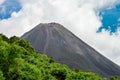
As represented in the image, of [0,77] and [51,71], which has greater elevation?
[51,71]

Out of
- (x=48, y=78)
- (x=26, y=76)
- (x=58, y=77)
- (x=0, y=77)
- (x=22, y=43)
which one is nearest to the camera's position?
(x=0, y=77)

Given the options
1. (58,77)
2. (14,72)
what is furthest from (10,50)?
(58,77)

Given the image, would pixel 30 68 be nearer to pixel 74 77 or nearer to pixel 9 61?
pixel 9 61

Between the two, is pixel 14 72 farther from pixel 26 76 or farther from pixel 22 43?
pixel 22 43

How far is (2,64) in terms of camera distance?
50.3 metres

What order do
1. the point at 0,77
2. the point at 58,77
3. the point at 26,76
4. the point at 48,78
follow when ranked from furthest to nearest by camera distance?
the point at 58,77, the point at 48,78, the point at 26,76, the point at 0,77

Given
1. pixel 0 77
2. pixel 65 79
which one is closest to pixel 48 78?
pixel 65 79

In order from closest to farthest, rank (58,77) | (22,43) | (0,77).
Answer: (0,77), (58,77), (22,43)

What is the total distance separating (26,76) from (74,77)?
16452 millimetres

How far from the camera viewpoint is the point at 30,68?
166 ft

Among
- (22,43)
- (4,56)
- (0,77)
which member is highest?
(22,43)

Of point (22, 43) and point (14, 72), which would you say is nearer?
point (14, 72)

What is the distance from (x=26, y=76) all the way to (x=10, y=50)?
15.1ft

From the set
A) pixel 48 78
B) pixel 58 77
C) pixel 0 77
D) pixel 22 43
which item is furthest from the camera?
pixel 22 43
